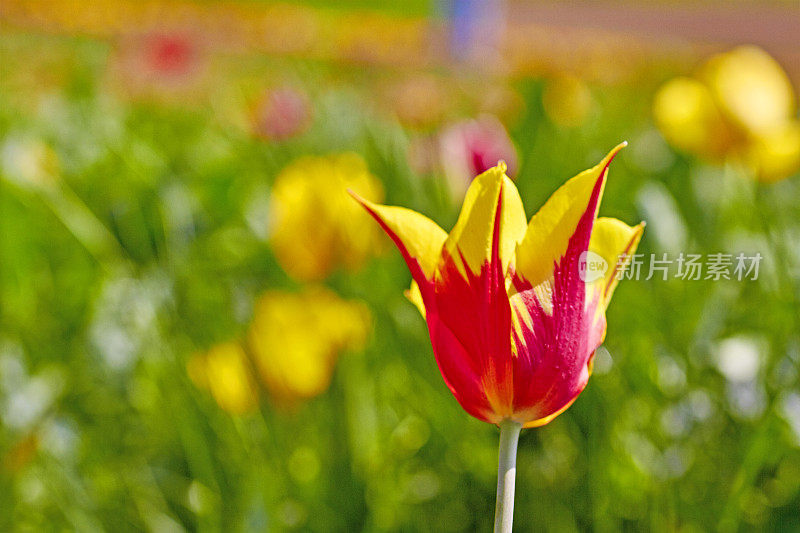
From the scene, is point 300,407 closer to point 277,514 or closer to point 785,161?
point 277,514

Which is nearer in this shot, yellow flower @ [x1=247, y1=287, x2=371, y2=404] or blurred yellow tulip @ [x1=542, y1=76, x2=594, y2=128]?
yellow flower @ [x1=247, y1=287, x2=371, y2=404]

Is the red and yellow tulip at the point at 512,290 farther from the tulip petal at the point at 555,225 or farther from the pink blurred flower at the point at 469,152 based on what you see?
the pink blurred flower at the point at 469,152

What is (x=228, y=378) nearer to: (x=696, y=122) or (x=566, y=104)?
(x=696, y=122)

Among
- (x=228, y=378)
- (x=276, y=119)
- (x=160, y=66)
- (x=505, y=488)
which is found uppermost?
(x=160, y=66)

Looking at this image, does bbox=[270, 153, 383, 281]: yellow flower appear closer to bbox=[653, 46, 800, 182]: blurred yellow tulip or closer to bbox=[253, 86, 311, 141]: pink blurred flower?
bbox=[653, 46, 800, 182]: blurred yellow tulip

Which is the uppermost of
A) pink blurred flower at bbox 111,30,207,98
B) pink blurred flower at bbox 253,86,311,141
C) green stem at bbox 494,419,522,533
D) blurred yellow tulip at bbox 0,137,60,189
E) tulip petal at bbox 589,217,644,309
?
pink blurred flower at bbox 111,30,207,98

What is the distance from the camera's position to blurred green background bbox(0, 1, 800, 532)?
2.08 feet

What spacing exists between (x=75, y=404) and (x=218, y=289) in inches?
8.9

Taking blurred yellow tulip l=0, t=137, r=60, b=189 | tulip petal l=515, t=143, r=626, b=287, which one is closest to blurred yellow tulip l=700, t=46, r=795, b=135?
tulip petal l=515, t=143, r=626, b=287

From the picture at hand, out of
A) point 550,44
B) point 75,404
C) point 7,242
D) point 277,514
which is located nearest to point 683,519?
point 277,514

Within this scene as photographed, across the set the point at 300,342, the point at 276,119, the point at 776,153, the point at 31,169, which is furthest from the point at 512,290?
the point at 276,119

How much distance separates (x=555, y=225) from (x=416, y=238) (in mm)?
52

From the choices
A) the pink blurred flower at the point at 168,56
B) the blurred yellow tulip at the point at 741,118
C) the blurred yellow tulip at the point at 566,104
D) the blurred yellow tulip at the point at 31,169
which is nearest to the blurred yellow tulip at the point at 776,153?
the blurred yellow tulip at the point at 741,118

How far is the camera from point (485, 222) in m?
0.30
